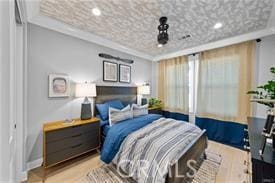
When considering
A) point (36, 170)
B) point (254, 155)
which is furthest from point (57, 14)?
point (254, 155)

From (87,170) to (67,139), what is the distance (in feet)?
2.09

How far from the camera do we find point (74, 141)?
101 inches

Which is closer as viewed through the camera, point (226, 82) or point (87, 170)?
point (87, 170)

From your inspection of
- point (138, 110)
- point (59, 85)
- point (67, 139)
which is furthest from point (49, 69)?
point (138, 110)

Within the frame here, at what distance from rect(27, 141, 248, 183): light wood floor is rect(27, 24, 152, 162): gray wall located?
0.44 m

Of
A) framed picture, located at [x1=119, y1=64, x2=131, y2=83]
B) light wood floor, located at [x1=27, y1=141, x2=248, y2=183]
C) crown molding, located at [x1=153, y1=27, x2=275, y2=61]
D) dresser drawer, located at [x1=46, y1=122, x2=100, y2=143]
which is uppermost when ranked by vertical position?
crown molding, located at [x1=153, y1=27, x2=275, y2=61]

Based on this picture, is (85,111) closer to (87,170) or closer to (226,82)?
(87,170)

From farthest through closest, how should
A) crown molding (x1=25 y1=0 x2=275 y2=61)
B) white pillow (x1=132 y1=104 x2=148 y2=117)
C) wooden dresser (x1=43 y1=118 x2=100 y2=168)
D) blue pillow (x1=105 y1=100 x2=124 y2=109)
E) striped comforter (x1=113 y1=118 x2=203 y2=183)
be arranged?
blue pillow (x1=105 y1=100 x2=124 y2=109), white pillow (x1=132 y1=104 x2=148 y2=117), crown molding (x1=25 y1=0 x2=275 y2=61), wooden dresser (x1=43 y1=118 x2=100 y2=168), striped comforter (x1=113 y1=118 x2=203 y2=183)

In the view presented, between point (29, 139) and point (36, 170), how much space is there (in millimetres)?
538

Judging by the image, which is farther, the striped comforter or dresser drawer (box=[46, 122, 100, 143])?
dresser drawer (box=[46, 122, 100, 143])

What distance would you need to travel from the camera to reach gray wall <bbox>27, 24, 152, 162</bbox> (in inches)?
95.7

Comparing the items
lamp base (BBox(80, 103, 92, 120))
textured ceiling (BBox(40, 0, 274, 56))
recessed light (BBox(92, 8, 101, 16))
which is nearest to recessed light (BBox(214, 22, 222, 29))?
textured ceiling (BBox(40, 0, 274, 56))

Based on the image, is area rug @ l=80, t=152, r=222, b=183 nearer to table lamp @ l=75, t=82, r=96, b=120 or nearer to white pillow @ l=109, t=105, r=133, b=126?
white pillow @ l=109, t=105, r=133, b=126

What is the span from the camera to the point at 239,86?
3.31 metres
